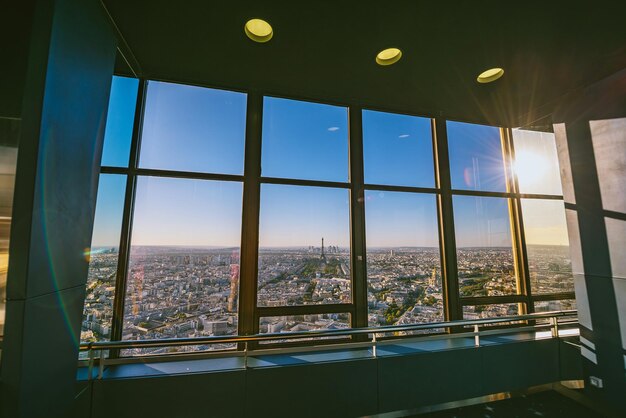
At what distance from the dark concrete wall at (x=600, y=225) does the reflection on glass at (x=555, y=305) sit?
68 cm

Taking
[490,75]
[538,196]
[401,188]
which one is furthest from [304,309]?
[538,196]

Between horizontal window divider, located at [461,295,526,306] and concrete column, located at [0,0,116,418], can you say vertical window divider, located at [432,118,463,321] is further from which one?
concrete column, located at [0,0,116,418]

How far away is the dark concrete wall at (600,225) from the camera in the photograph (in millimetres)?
2699

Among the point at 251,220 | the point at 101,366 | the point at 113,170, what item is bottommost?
the point at 101,366

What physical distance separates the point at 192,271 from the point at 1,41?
207 centimetres

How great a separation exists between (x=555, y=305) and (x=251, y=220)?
13.9 feet

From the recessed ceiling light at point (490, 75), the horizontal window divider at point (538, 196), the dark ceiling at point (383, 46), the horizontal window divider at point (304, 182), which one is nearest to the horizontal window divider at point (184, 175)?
the horizontal window divider at point (304, 182)

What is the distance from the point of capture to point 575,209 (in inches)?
121

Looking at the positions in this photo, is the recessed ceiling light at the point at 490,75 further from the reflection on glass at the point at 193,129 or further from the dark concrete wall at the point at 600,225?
the reflection on glass at the point at 193,129

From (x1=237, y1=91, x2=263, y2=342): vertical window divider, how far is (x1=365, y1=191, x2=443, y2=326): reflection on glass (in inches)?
51.0

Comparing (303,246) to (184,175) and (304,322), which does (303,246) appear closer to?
(304,322)

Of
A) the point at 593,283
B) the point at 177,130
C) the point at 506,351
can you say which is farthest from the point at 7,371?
the point at 593,283

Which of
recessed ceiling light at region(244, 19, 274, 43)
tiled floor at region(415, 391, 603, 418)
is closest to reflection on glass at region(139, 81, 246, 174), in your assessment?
recessed ceiling light at region(244, 19, 274, 43)

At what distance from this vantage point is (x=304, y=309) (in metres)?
2.91
